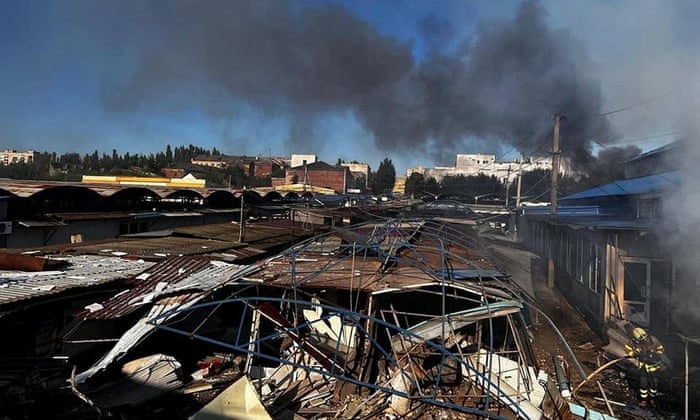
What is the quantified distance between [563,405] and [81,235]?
12520 millimetres

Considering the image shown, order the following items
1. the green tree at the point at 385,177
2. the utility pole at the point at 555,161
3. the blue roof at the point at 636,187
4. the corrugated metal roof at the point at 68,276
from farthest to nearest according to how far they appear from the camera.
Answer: the green tree at the point at 385,177 < the utility pole at the point at 555,161 < the blue roof at the point at 636,187 < the corrugated metal roof at the point at 68,276

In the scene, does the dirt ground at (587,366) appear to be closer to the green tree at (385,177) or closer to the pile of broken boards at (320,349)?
the pile of broken boards at (320,349)

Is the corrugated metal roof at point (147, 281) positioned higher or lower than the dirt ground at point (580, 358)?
higher

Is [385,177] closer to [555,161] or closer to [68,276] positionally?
[555,161]

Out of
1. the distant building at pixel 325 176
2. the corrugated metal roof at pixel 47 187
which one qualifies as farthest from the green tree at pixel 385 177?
the corrugated metal roof at pixel 47 187

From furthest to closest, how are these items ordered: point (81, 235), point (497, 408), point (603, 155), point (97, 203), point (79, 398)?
point (603, 155) → point (97, 203) → point (81, 235) → point (497, 408) → point (79, 398)

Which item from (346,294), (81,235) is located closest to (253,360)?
→ (346,294)

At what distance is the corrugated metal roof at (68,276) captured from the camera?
5.75 m

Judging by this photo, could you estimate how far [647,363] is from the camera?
6215 millimetres

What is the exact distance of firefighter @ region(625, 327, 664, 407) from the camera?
6.24 metres

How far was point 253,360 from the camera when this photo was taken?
6.97 m

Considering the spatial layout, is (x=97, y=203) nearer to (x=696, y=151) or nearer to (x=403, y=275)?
(x=403, y=275)

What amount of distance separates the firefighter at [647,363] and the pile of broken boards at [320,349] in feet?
4.38

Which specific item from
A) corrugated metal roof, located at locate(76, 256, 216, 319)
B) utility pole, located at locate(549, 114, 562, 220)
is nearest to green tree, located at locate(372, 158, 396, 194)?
utility pole, located at locate(549, 114, 562, 220)
